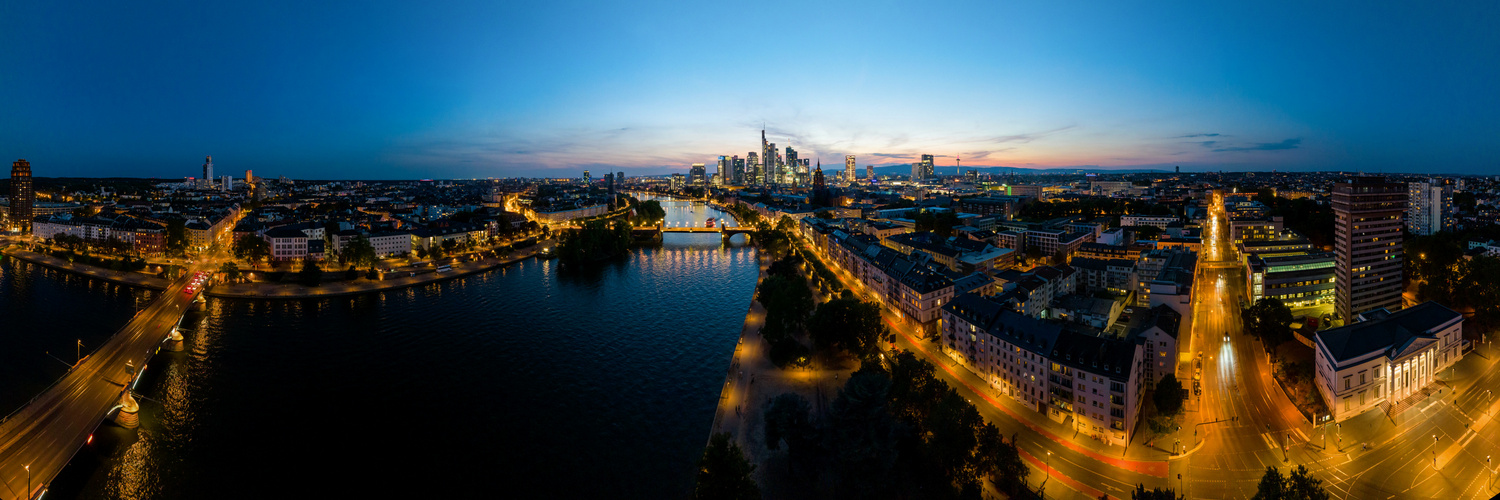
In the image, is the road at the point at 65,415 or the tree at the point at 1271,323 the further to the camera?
the tree at the point at 1271,323

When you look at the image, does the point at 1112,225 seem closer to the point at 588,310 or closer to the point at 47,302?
the point at 588,310

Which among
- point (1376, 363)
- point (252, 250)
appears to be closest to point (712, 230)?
point (252, 250)

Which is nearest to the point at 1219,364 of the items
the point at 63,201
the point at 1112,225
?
the point at 1112,225

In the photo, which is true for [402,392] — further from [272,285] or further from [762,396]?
[272,285]

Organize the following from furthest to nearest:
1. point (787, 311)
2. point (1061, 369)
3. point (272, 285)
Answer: point (272, 285), point (787, 311), point (1061, 369)

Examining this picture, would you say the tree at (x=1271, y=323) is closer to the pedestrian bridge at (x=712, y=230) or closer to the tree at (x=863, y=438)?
the tree at (x=863, y=438)

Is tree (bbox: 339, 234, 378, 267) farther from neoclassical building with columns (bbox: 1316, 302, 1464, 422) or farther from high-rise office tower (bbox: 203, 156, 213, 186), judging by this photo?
high-rise office tower (bbox: 203, 156, 213, 186)

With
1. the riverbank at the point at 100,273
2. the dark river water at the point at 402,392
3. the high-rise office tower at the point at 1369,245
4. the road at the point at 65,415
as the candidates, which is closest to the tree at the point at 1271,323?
the high-rise office tower at the point at 1369,245
